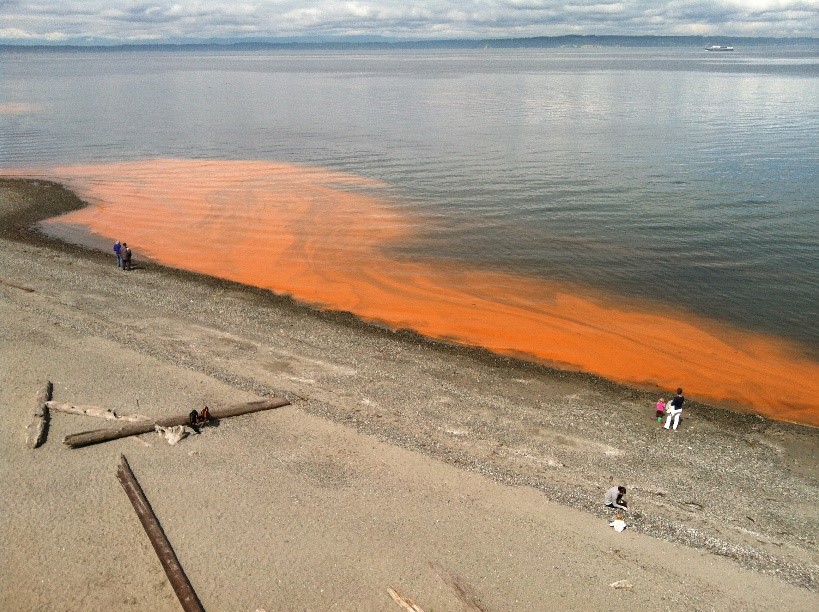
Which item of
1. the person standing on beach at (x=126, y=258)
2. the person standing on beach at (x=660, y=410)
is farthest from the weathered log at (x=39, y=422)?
the person standing on beach at (x=660, y=410)

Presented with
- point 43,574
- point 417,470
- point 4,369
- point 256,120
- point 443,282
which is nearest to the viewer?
point 43,574

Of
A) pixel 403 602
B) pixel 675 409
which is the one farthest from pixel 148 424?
pixel 675 409

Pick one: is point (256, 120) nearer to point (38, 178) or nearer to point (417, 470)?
point (38, 178)

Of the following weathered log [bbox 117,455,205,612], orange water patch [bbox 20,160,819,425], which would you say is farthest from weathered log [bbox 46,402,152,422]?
orange water patch [bbox 20,160,819,425]

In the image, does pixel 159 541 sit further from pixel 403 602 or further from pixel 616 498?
pixel 616 498

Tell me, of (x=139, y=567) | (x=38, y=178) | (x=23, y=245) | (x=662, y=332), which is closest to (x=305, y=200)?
(x=23, y=245)
